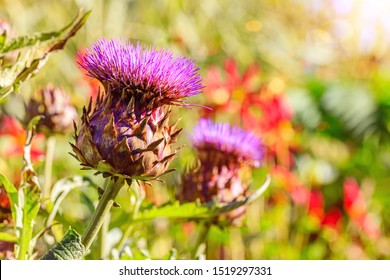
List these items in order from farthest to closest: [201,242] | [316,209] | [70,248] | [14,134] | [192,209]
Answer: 1. [316,209]
2. [14,134]
3. [201,242]
4. [192,209]
5. [70,248]

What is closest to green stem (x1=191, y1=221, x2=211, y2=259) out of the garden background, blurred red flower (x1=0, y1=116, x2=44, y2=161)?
the garden background

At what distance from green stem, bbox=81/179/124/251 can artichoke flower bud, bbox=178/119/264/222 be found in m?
0.37

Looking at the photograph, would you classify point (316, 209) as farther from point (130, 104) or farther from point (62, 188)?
point (130, 104)

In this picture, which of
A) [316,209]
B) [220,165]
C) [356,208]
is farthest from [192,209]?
[356,208]

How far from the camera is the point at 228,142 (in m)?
1.13

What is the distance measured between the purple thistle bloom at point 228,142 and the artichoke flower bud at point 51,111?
0.23 m

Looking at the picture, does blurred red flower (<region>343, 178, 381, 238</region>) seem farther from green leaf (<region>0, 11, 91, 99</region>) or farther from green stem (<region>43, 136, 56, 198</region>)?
green leaf (<region>0, 11, 91, 99</region>)

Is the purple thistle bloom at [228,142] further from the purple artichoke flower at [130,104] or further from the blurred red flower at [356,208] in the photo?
the blurred red flower at [356,208]

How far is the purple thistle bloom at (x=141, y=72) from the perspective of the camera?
707 millimetres

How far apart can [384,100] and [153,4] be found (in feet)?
4.14

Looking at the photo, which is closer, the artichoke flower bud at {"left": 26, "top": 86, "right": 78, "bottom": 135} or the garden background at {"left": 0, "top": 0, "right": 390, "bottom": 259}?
the artichoke flower bud at {"left": 26, "top": 86, "right": 78, "bottom": 135}

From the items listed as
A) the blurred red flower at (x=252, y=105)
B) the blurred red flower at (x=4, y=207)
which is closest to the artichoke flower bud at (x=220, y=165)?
the blurred red flower at (x=4, y=207)

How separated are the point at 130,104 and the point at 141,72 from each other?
4cm

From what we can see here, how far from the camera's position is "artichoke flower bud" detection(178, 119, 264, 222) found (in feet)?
3.57
